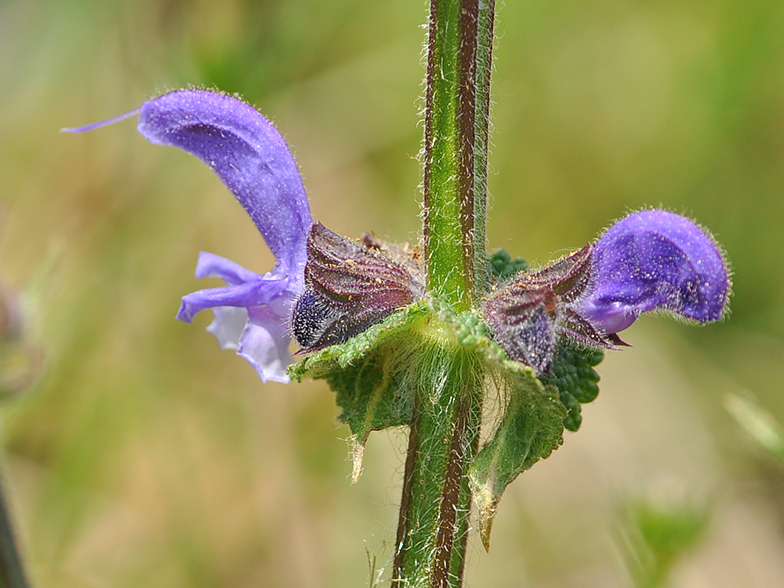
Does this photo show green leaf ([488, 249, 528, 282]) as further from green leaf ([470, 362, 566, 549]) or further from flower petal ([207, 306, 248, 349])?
flower petal ([207, 306, 248, 349])

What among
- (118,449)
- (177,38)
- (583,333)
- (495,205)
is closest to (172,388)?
(118,449)

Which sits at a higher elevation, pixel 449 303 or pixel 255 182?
pixel 255 182

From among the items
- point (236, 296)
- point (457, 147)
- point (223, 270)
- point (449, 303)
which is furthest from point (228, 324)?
point (457, 147)

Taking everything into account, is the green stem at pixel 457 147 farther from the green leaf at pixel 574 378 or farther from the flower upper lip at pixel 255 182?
the flower upper lip at pixel 255 182

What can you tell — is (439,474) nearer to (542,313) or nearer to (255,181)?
(542,313)

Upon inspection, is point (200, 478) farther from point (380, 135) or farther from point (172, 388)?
point (380, 135)
